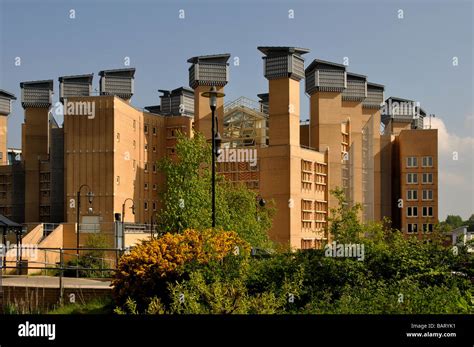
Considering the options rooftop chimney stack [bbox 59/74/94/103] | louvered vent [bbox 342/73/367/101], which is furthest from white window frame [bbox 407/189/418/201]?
rooftop chimney stack [bbox 59/74/94/103]

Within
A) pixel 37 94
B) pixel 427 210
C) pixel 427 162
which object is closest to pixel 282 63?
pixel 427 162

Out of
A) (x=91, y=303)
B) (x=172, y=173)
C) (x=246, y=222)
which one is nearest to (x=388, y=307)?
(x=91, y=303)

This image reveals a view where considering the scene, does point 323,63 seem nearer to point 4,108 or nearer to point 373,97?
point 373,97

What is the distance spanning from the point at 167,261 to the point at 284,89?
171 feet

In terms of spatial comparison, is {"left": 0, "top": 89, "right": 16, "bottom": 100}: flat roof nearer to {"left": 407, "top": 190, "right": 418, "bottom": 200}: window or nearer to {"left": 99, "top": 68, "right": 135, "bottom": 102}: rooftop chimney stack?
{"left": 99, "top": 68, "right": 135, "bottom": 102}: rooftop chimney stack

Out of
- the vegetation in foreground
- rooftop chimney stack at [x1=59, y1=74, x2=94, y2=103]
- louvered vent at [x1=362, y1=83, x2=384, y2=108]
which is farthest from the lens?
louvered vent at [x1=362, y1=83, x2=384, y2=108]

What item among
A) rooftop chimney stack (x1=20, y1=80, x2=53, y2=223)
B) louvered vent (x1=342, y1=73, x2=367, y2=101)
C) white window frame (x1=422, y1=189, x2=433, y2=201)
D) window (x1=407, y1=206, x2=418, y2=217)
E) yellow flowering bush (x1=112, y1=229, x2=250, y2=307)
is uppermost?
louvered vent (x1=342, y1=73, x2=367, y2=101)

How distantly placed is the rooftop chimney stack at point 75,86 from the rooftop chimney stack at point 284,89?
21.2 meters

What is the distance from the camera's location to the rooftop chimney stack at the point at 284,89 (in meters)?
69.0

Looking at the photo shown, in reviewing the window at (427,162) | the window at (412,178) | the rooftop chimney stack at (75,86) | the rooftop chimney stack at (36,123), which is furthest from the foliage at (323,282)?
the window at (427,162)

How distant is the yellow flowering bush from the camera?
18820mm

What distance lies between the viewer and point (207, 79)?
241 ft

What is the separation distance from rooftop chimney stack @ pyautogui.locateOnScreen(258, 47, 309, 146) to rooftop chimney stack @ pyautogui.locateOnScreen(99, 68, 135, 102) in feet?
61.1
